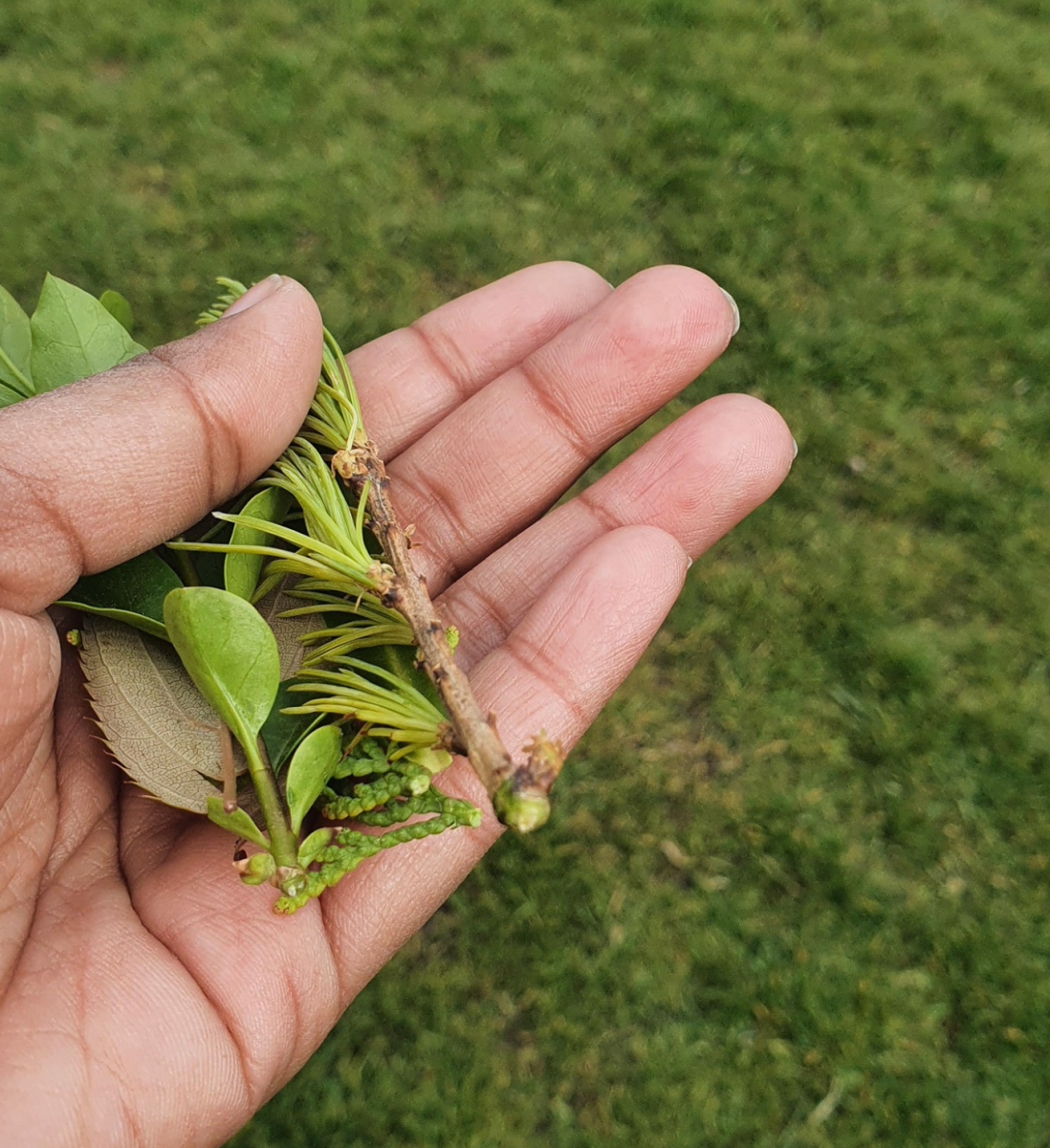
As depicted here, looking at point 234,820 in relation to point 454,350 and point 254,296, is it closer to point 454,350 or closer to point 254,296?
point 254,296

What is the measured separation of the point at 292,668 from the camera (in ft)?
7.61

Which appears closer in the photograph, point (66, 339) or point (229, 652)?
point (229, 652)

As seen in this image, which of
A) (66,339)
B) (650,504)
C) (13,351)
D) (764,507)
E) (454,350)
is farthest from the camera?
(764,507)

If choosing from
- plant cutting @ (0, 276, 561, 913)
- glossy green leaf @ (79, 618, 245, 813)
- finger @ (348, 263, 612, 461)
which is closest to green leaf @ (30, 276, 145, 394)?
plant cutting @ (0, 276, 561, 913)

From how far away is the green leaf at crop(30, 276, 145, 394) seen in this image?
7.86ft

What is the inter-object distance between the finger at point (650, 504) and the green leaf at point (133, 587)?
87 cm

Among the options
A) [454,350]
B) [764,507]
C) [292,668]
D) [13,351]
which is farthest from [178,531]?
[764,507]

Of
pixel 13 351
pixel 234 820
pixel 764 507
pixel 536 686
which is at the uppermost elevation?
pixel 13 351

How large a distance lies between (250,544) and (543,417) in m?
1.20

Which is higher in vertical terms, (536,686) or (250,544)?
(250,544)

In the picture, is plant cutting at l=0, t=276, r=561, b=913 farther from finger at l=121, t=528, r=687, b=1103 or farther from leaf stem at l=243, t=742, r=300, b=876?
A: finger at l=121, t=528, r=687, b=1103

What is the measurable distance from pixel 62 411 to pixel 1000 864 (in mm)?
3867

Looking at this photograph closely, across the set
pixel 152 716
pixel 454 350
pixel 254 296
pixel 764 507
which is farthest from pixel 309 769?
pixel 764 507

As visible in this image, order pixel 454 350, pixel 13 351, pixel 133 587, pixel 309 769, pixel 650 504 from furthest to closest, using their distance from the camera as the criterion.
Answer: pixel 454 350 → pixel 650 504 → pixel 13 351 → pixel 133 587 → pixel 309 769
